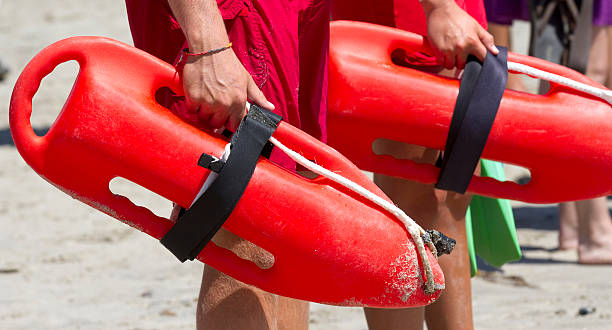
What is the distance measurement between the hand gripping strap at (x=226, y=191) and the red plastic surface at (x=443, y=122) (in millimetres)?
435

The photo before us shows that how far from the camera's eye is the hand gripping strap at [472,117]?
69.8 inches

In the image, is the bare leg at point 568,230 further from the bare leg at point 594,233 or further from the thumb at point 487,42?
the thumb at point 487,42

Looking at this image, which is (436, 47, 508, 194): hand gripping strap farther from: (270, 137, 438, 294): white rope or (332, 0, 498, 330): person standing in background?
(270, 137, 438, 294): white rope

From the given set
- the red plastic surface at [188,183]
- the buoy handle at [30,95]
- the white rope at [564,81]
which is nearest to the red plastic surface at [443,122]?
the white rope at [564,81]

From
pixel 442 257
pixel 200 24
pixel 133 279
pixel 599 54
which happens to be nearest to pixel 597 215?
pixel 599 54

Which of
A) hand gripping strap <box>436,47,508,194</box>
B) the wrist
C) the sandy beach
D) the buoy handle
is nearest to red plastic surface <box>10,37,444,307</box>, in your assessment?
the buoy handle

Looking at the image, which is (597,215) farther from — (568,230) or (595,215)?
(568,230)

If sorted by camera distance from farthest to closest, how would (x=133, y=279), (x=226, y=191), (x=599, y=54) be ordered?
1. (x=599, y=54)
2. (x=133, y=279)
3. (x=226, y=191)

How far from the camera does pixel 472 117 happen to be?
5.83ft

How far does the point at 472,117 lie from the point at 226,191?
60cm

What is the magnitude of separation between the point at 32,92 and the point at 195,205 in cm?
33

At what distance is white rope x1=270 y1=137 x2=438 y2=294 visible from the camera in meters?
1.48

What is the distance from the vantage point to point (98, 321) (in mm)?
2779

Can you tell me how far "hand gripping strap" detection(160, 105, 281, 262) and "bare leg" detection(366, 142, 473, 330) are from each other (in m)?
0.66
